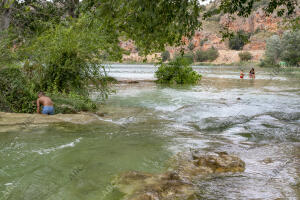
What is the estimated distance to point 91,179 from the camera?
522 centimetres

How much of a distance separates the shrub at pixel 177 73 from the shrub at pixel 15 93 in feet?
61.0

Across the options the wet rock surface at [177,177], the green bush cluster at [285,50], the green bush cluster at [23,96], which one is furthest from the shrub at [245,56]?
the wet rock surface at [177,177]

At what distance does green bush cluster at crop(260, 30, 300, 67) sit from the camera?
5741cm

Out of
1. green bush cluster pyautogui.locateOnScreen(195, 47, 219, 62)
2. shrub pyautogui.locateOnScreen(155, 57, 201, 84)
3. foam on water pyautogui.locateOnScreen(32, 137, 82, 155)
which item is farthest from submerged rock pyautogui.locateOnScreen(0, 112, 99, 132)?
green bush cluster pyautogui.locateOnScreen(195, 47, 219, 62)

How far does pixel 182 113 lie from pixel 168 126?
2742 mm

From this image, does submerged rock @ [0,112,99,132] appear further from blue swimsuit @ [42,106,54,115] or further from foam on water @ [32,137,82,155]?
foam on water @ [32,137,82,155]

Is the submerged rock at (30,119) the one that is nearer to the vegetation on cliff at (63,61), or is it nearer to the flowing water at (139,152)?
the flowing water at (139,152)

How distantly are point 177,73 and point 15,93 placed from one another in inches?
775

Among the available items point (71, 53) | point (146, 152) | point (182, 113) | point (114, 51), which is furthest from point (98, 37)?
point (146, 152)

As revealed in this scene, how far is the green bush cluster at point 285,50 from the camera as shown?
57.4m

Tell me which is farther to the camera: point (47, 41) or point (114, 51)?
point (114, 51)

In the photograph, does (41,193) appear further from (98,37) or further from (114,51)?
(114,51)

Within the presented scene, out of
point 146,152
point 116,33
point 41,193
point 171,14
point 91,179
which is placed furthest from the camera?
point 116,33

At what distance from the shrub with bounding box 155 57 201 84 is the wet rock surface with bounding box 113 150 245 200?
2218 cm
